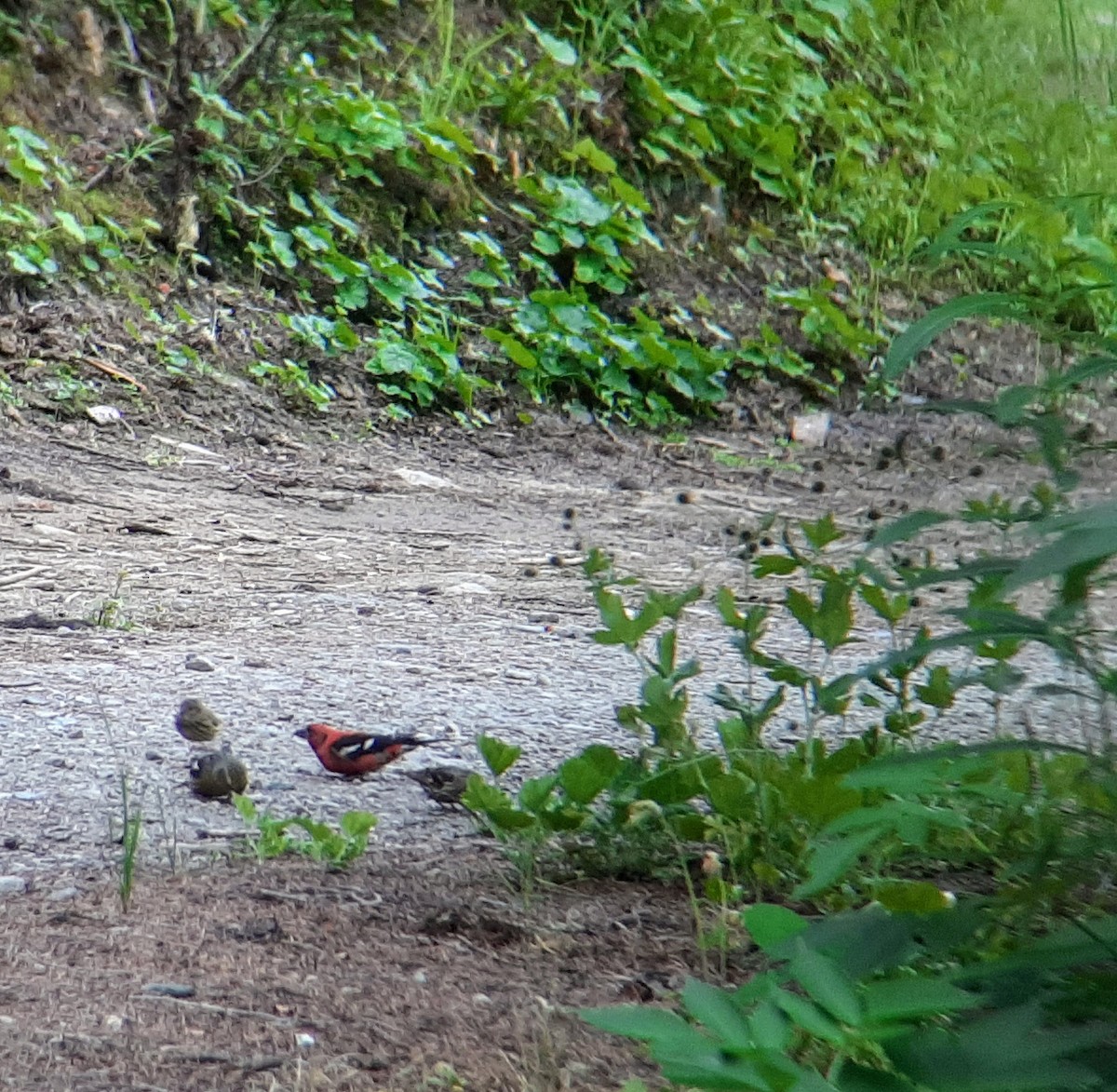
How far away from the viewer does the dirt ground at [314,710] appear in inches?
62.1

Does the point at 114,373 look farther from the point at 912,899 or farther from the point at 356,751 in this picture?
the point at 912,899

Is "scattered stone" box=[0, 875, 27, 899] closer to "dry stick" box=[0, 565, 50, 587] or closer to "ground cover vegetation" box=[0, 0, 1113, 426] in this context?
"dry stick" box=[0, 565, 50, 587]

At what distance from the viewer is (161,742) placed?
8.51 ft

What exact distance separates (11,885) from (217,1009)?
0.54m

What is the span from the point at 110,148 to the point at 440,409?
1.98 metres

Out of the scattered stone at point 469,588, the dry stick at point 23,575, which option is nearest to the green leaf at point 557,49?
the scattered stone at point 469,588

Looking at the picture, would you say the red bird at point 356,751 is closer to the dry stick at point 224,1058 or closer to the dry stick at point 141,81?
the dry stick at point 224,1058

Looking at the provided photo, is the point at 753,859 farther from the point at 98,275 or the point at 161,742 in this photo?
the point at 98,275

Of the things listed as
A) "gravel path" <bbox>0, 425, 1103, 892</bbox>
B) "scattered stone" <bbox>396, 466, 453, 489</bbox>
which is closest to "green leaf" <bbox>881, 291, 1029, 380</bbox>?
"gravel path" <bbox>0, 425, 1103, 892</bbox>

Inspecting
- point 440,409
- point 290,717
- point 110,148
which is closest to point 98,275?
point 110,148

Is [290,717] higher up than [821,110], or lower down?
lower down

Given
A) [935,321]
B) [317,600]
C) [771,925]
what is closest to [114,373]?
[317,600]

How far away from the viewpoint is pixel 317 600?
12.8ft

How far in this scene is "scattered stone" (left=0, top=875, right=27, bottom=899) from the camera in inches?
78.0
